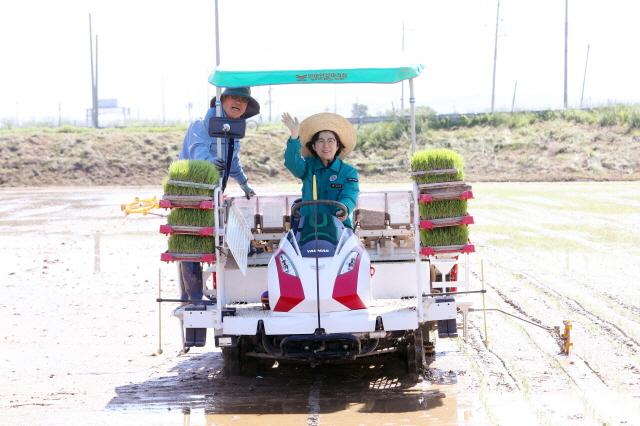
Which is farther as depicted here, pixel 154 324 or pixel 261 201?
pixel 154 324

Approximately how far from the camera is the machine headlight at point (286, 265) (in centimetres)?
877

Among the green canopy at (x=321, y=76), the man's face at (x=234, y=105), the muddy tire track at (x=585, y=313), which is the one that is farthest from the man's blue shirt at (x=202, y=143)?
the muddy tire track at (x=585, y=313)

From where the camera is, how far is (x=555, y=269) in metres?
16.3

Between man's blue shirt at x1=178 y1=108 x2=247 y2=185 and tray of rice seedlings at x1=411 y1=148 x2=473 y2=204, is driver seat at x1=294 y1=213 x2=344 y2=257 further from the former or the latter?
man's blue shirt at x1=178 y1=108 x2=247 y2=185

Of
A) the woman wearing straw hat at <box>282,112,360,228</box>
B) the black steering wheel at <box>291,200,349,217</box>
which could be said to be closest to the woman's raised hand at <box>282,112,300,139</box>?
the woman wearing straw hat at <box>282,112,360,228</box>

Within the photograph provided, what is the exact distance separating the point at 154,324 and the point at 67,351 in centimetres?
167

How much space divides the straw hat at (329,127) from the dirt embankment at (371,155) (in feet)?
115

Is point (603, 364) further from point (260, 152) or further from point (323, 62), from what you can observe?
point (260, 152)

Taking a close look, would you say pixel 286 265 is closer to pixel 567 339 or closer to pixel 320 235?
pixel 320 235

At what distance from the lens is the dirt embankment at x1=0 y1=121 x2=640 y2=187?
47.1 meters

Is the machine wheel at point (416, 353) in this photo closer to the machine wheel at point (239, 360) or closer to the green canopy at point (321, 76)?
the machine wheel at point (239, 360)

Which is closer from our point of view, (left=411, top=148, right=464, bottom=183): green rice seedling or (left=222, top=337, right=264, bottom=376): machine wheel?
(left=411, top=148, right=464, bottom=183): green rice seedling

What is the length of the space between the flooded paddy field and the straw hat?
201 centimetres

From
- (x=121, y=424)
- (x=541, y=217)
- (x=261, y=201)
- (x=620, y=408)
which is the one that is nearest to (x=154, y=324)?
(x=261, y=201)
